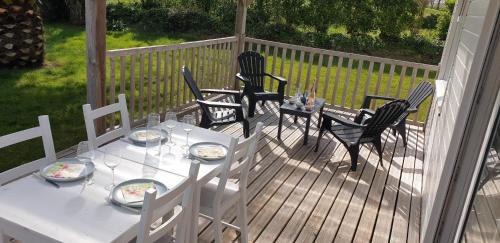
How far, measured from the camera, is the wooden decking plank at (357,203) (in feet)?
9.92

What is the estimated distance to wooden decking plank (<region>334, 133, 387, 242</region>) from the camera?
3.02 meters

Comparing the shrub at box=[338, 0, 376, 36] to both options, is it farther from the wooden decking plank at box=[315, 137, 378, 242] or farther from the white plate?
the white plate

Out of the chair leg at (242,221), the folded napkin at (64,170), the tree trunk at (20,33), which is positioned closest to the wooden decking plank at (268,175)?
the chair leg at (242,221)

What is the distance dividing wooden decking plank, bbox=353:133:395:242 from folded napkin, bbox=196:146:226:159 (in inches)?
49.6

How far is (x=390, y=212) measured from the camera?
3.39 m

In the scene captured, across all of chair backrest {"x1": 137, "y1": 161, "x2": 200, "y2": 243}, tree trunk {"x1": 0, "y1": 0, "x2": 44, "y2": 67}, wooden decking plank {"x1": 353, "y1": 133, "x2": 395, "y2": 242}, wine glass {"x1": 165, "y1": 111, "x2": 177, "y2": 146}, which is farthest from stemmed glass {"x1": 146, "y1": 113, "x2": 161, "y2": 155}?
tree trunk {"x1": 0, "y1": 0, "x2": 44, "y2": 67}

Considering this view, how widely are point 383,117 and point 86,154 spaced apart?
291cm

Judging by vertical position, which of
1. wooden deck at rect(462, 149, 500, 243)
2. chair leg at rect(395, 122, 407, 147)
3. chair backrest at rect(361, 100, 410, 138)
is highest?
→ wooden deck at rect(462, 149, 500, 243)

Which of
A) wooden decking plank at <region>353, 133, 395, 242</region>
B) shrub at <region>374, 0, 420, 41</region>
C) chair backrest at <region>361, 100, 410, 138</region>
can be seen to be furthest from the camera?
shrub at <region>374, 0, 420, 41</region>

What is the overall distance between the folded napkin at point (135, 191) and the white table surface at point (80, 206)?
0.08 metres

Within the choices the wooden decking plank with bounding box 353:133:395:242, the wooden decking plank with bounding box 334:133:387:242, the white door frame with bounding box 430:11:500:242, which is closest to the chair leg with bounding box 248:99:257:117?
the wooden decking plank with bounding box 334:133:387:242

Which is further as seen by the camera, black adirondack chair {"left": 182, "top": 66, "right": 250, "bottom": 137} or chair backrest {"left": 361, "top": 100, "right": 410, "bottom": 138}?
black adirondack chair {"left": 182, "top": 66, "right": 250, "bottom": 137}

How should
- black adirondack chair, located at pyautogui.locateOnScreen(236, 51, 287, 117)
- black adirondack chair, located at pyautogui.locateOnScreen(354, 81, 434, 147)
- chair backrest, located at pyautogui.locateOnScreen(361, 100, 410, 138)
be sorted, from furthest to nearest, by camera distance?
black adirondack chair, located at pyautogui.locateOnScreen(236, 51, 287, 117) < black adirondack chair, located at pyautogui.locateOnScreen(354, 81, 434, 147) < chair backrest, located at pyautogui.locateOnScreen(361, 100, 410, 138)

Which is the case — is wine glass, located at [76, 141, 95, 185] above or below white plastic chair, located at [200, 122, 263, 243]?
above
